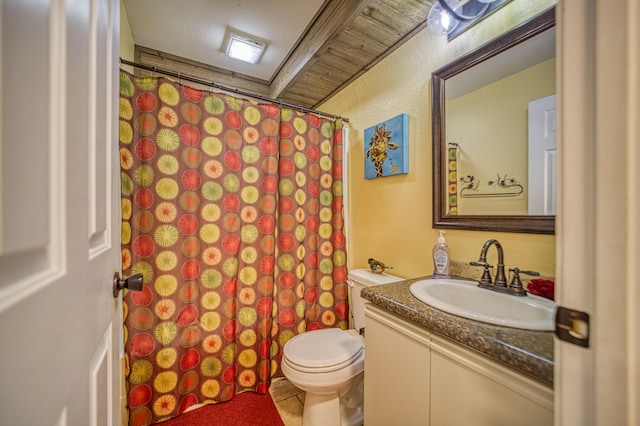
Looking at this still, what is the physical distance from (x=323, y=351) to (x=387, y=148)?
4.19ft

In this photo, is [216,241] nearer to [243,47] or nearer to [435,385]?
[435,385]

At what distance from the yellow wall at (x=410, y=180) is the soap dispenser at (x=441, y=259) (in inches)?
3.2

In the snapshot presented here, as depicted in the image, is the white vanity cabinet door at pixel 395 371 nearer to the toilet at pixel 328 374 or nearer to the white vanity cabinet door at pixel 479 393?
the white vanity cabinet door at pixel 479 393

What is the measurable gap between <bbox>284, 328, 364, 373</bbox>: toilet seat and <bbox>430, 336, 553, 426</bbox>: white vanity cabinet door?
0.51 m

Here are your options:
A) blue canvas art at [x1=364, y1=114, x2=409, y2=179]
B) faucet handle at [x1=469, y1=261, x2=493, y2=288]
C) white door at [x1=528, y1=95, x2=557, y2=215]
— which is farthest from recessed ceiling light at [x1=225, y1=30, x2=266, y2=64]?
faucet handle at [x1=469, y1=261, x2=493, y2=288]

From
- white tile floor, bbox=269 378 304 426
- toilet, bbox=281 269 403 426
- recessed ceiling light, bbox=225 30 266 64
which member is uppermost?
recessed ceiling light, bbox=225 30 266 64

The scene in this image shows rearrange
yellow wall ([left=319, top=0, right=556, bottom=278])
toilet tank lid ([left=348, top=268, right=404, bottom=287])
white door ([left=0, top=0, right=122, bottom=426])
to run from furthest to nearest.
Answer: toilet tank lid ([left=348, top=268, right=404, bottom=287])
yellow wall ([left=319, top=0, right=556, bottom=278])
white door ([left=0, top=0, right=122, bottom=426])

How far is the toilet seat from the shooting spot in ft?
3.71

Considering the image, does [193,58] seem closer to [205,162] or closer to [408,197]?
[205,162]

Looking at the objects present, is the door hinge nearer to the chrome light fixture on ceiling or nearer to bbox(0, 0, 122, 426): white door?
bbox(0, 0, 122, 426): white door

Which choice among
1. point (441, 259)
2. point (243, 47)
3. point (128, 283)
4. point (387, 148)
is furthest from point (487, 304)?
point (243, 47)

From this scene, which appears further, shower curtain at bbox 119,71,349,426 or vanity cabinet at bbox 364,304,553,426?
shower curtain at bbox 119,71,349,426

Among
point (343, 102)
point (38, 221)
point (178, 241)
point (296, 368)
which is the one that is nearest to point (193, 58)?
point (343, 102)

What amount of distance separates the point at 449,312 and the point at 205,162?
146cm
